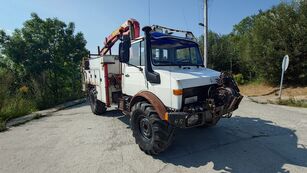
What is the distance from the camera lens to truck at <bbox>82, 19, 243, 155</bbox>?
3.71 m

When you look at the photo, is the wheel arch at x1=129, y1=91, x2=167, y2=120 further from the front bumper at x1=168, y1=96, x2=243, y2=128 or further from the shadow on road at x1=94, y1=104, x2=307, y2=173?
the shadow on road at x1=94, y1=104, x2=307, y2=173

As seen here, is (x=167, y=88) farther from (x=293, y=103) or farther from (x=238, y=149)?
(x=293, y=103)

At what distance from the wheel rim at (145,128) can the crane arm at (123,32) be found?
212cm

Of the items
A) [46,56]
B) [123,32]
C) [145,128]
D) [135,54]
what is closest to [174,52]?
[135,54]

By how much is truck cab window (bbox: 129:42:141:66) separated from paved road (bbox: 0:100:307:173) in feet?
6.18

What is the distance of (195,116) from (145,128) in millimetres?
1163

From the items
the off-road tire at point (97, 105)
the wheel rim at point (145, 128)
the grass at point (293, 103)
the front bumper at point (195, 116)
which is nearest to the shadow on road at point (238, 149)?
the wheel rim at point (145, 128)

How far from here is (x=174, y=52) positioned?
4.66m

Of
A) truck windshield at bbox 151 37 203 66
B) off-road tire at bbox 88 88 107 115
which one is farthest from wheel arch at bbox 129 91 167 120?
off-road tire at bbox 88 88 107 115

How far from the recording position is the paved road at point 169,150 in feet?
12.1

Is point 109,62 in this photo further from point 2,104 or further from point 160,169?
point 2,104

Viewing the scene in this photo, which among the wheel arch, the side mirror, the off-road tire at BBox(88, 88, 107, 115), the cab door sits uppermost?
the side mirror

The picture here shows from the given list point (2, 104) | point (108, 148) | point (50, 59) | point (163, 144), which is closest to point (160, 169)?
point (163, 144)

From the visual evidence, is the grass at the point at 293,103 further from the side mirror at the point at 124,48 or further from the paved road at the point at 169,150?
the side mirror at the point at 124,48
